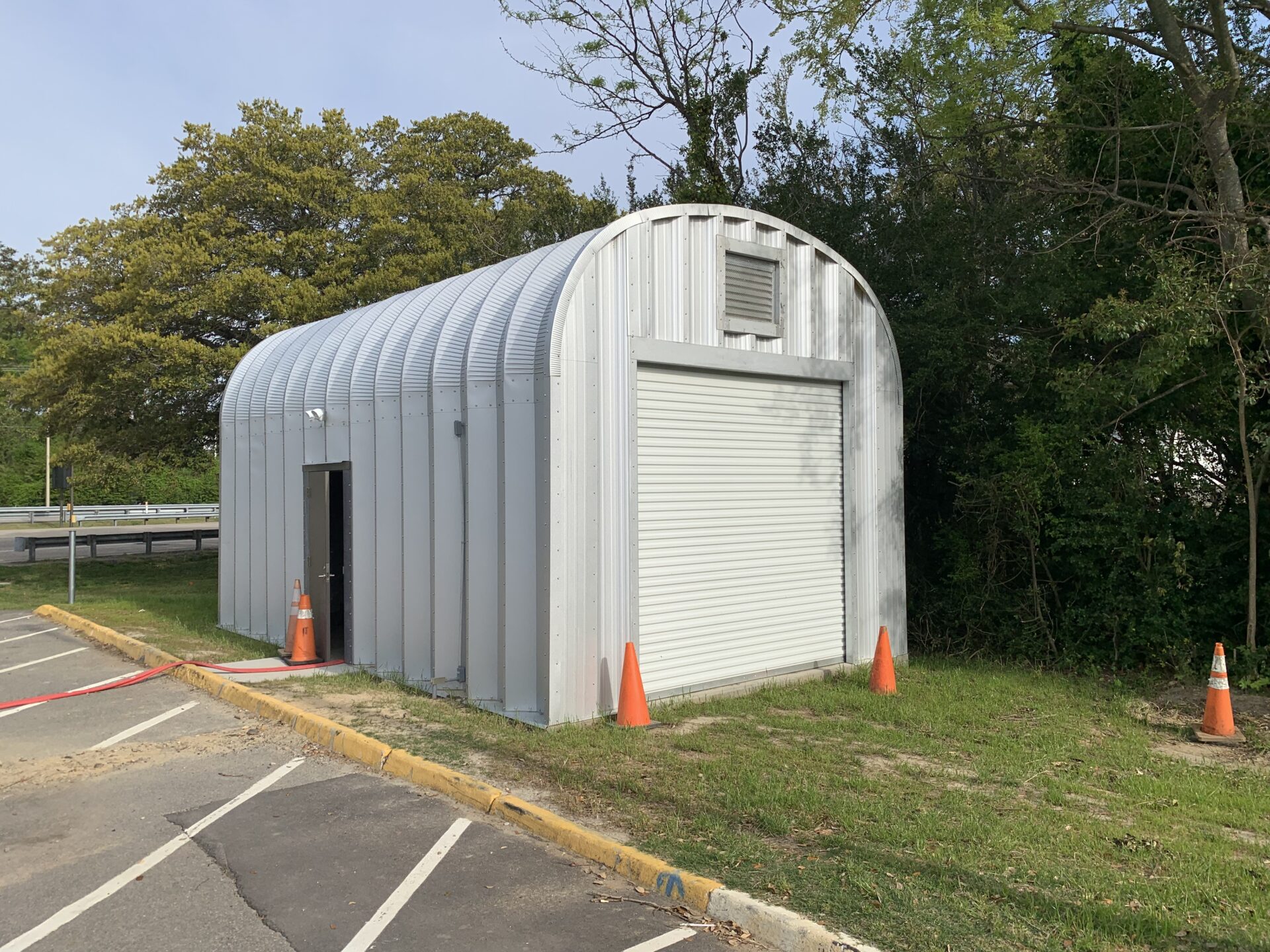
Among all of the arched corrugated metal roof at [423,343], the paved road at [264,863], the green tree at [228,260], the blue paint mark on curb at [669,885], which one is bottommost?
the paved road at [264,863]

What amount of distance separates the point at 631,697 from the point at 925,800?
2.64m

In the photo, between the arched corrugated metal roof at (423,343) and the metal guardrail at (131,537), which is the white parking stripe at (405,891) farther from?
the metal guardrail at (131,537)

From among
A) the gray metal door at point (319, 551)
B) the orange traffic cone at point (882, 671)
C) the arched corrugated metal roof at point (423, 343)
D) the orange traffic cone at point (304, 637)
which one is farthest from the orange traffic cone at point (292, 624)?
the orange traffic cone at point (882, 671)

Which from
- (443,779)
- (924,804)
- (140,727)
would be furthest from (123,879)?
(924,804)

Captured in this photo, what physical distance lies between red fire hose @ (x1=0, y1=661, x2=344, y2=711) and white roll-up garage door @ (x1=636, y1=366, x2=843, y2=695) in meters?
4.14

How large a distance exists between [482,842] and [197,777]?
2.56 meters

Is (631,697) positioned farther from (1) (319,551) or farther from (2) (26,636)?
(2) (26,636)

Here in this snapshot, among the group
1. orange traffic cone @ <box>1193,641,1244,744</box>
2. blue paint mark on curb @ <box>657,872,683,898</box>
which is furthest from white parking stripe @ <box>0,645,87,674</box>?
orange traffic cone @ <box>1193,641,1244,744</box>

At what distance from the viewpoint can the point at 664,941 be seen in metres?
4.26

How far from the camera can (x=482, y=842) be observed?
17.9 feet

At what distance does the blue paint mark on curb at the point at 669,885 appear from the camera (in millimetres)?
4668

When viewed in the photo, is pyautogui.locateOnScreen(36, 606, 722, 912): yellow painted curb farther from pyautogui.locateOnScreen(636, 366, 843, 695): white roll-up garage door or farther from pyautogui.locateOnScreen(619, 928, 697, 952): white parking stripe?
pyautogui.locateOnScreen(636, 366, 843, 695): white roll-up garage door

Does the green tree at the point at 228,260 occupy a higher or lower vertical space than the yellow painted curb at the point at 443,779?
higher

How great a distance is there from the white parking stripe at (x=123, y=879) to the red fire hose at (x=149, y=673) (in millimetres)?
3616
